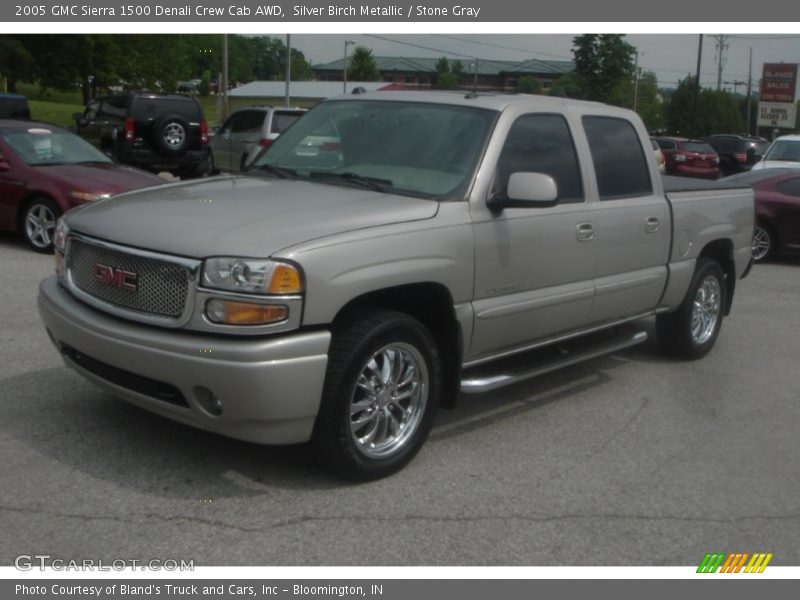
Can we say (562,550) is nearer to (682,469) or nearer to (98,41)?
(682,469)

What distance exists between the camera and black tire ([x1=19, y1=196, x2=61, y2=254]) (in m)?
11.0

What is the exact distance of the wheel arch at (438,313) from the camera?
4852mm

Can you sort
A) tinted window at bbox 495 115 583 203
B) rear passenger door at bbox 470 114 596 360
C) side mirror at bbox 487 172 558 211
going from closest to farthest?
side mirror at bbox 487 172 558 211, rear passenger door at bbox 470 114 596 360, tinted window at bbox 495 115 583 203

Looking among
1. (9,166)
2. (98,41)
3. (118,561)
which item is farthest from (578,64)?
(118,561)

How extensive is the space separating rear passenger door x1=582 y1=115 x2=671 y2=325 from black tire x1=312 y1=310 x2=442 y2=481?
1.66m

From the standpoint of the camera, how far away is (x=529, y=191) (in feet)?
16.8

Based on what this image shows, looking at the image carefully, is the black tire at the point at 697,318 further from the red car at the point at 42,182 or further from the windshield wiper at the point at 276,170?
the red car at the point at 42,182

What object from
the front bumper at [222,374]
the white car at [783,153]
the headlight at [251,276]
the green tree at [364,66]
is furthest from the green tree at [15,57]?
the green tree at [364,66]

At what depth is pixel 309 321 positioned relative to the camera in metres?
4.27

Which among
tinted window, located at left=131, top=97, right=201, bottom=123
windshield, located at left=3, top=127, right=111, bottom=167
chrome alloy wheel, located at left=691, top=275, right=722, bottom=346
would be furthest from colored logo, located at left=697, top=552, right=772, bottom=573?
tinted window, located at left=131, top=97, right=201, bottom=123

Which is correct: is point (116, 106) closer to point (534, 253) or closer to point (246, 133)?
point (246, 133)

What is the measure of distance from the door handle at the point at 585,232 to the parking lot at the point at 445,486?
3.58ft

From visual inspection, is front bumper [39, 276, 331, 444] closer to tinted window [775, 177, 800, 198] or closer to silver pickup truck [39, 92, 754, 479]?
silver pickup truck [39, 92, 754, 479]
